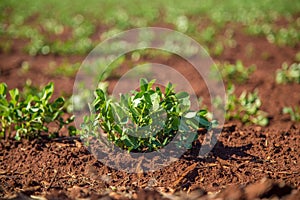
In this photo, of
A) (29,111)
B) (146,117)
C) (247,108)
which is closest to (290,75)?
(247,108)

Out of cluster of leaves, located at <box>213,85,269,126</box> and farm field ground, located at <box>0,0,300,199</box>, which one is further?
cluster of leaves, located at <box>213,85,269,126</box>

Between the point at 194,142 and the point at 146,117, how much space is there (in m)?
0.60

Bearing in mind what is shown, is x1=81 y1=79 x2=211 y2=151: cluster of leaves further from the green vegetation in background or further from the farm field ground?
the green vegetation in background

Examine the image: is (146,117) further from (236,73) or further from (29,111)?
(236,73)

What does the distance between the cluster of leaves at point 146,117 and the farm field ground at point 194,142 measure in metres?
0.25

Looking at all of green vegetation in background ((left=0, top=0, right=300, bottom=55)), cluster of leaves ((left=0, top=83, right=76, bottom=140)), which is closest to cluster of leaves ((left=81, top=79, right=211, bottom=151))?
cluster of leaves ((left=0, top=83, right=76, bottom=140))

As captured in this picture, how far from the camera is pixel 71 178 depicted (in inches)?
106

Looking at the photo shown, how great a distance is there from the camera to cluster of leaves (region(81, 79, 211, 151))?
2695 millimetres

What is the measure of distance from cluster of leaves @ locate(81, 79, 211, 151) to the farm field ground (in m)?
0.25

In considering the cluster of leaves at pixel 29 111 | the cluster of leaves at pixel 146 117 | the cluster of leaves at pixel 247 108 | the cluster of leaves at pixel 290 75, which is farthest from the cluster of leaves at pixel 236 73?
the cluster of leaves at pixel 29 111

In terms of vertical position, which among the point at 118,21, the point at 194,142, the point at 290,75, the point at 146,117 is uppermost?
the point at 118,21

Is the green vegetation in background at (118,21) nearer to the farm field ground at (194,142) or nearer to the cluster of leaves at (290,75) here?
the farm field ground at (194,142)

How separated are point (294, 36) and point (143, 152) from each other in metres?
5.95

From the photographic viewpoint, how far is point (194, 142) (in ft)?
9.96
